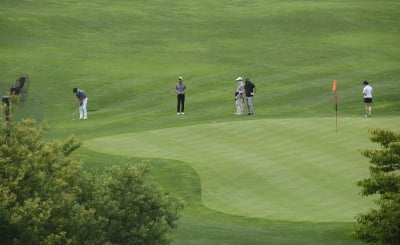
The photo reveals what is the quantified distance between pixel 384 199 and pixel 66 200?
626 cm

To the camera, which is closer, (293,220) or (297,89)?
(293,220)

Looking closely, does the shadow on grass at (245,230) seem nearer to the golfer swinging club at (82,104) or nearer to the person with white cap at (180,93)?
the person with white cap at (180,93)

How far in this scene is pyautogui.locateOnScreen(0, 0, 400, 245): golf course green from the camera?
26406 mm

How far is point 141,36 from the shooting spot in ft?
220

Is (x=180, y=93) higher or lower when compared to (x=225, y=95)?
lower

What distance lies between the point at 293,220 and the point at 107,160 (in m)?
9.88

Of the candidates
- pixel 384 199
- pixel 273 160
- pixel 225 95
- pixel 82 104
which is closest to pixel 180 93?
pixel 82 104

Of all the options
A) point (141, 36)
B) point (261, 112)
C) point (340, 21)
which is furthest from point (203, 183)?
point (340, 21)

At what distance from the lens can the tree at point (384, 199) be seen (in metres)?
19.2

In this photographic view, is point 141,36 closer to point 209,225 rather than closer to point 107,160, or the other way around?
point 107,160

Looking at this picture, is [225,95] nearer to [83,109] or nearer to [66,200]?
[83,109]

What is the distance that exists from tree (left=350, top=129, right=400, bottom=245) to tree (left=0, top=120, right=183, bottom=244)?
13.5 ft

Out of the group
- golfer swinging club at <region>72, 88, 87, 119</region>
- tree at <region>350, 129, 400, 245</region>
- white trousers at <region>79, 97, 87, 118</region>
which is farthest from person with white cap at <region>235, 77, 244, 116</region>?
tree at <region>350, 129, 400, 245</region>

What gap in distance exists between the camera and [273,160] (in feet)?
99.3
